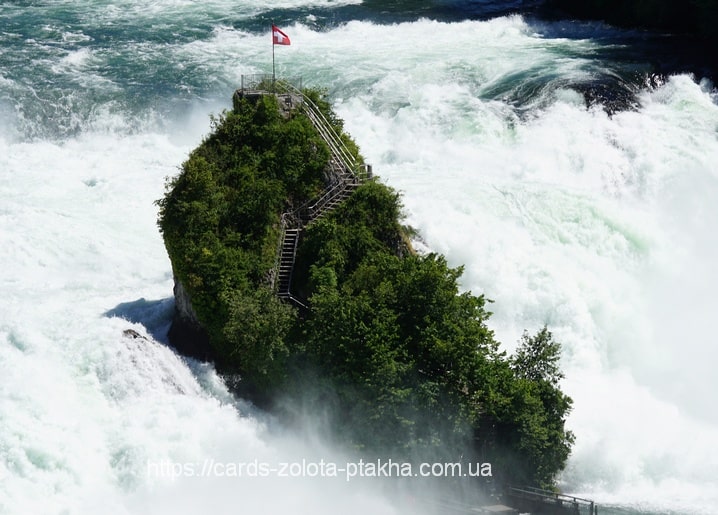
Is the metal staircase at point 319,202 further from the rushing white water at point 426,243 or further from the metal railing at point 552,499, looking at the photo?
the metal railing at point 552,499

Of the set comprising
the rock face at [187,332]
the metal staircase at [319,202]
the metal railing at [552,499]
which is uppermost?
the metal staircase at [319,202]

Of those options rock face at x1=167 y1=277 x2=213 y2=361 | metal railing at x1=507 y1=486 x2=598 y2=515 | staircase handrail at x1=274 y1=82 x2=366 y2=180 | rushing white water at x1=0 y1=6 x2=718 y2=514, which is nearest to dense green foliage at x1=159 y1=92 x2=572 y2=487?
metal railing at x1=507 y1=486 x2=598 y2=515

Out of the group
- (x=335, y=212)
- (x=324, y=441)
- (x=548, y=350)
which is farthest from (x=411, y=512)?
(x=335, y=212)

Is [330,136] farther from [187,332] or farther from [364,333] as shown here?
[364,333]

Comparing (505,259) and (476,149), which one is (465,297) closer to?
(505,259)

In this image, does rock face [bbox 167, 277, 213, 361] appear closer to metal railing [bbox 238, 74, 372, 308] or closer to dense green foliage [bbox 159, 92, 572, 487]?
dense green foliage [bbox 159, 92, 572, 487]

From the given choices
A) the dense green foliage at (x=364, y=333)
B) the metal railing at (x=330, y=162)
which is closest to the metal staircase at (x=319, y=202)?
the metal railing at (x=330, y=162)
